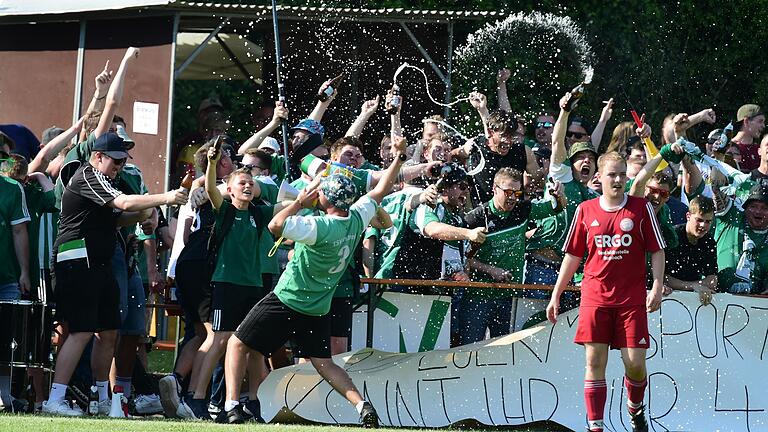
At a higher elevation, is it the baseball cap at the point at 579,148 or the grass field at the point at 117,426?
the baseball cap at the point at 579,148

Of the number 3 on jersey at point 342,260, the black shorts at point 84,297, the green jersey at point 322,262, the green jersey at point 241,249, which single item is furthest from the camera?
the green jersey at point 241,249

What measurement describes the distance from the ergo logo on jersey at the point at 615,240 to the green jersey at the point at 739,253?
226cm

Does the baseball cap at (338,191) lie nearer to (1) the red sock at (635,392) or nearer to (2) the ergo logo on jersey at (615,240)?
(2) the ergo logo on jersey at (615,240)

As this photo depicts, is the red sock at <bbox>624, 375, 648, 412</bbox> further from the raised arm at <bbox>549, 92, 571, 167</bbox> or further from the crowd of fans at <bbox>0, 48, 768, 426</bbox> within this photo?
the raised arm at <bbox>549, 92, 571, 167</bbox>

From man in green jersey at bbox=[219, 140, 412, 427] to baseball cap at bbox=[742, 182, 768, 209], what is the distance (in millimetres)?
3508

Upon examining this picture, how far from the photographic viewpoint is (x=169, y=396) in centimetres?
1143

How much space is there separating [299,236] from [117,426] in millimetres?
1769

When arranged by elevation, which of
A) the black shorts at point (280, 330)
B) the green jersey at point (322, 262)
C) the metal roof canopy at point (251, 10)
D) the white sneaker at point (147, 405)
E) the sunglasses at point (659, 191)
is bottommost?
the white sneaker at point (147, 405)

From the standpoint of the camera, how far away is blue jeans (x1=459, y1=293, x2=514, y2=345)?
11843 millimetres

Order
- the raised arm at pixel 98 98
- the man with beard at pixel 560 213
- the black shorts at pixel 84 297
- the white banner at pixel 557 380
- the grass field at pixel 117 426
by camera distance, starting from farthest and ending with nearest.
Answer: the raised arm at pixel 98 98 < the man with beard at pixel 560 213 < the white banner at pixel 557 380 < the black shorts at pixel 84 297 < the grass field at pixel 117 426

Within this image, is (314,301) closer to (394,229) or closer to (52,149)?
(394,229)

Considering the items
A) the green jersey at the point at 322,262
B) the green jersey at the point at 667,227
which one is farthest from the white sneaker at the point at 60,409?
the green jersey at the point at 667,227

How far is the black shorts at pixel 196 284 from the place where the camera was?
11.6 meters

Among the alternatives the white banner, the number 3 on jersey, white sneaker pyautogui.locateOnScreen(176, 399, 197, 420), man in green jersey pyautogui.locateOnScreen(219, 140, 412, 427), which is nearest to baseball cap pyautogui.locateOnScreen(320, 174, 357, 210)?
man in green jersey pyautogui.locateOnScreen(219, 140, 412, 427)
